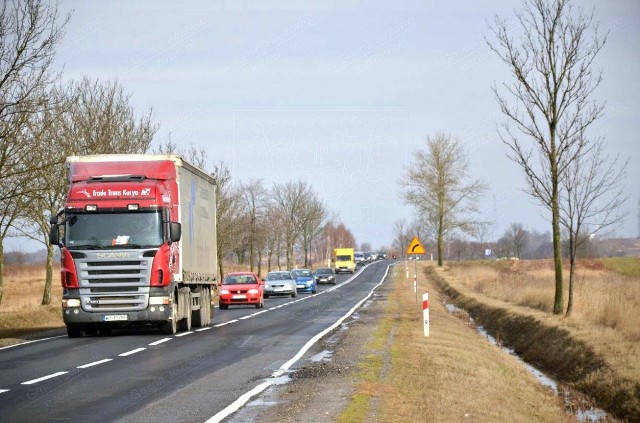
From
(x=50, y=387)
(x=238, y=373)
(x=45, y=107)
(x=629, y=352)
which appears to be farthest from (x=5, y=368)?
(x=629, y=352)

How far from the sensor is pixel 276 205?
357ft

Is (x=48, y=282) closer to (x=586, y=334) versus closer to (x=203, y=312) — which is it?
(x=203, y=312)

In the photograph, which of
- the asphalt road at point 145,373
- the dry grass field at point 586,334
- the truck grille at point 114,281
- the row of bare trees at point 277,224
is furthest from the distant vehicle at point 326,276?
the truck grille at point 114,281

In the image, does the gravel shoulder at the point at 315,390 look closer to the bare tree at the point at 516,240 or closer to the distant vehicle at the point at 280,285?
the distant vehicle at the point at 280,285

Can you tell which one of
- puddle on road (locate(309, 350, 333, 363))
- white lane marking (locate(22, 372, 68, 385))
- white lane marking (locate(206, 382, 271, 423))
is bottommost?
puddle on road (locate(309, 350, 333, 363))

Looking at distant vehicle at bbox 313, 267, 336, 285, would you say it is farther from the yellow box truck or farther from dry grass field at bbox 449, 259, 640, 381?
dry grass field at bbox 449, 259, 640, 381

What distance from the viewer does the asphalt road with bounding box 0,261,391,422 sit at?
1090 centimetres

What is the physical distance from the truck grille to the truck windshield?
0.25 meters

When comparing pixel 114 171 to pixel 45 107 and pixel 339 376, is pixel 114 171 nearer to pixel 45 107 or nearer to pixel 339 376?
pixel 45 107

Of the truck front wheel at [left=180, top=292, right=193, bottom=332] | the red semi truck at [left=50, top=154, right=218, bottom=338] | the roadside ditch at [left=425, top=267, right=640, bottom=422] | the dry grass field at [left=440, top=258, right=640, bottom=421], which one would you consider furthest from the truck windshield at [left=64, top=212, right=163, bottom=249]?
the dry grass field at [left=440, top=258, right=640, bottom=421]

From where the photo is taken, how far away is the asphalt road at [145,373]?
10898mm

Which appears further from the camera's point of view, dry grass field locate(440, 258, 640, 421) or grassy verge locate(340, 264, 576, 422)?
dry grass field locate(440, 258, 640, 421)

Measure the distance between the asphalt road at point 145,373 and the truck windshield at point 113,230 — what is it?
2346 mm

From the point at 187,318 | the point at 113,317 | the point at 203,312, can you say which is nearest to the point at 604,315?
the point at 187,318
